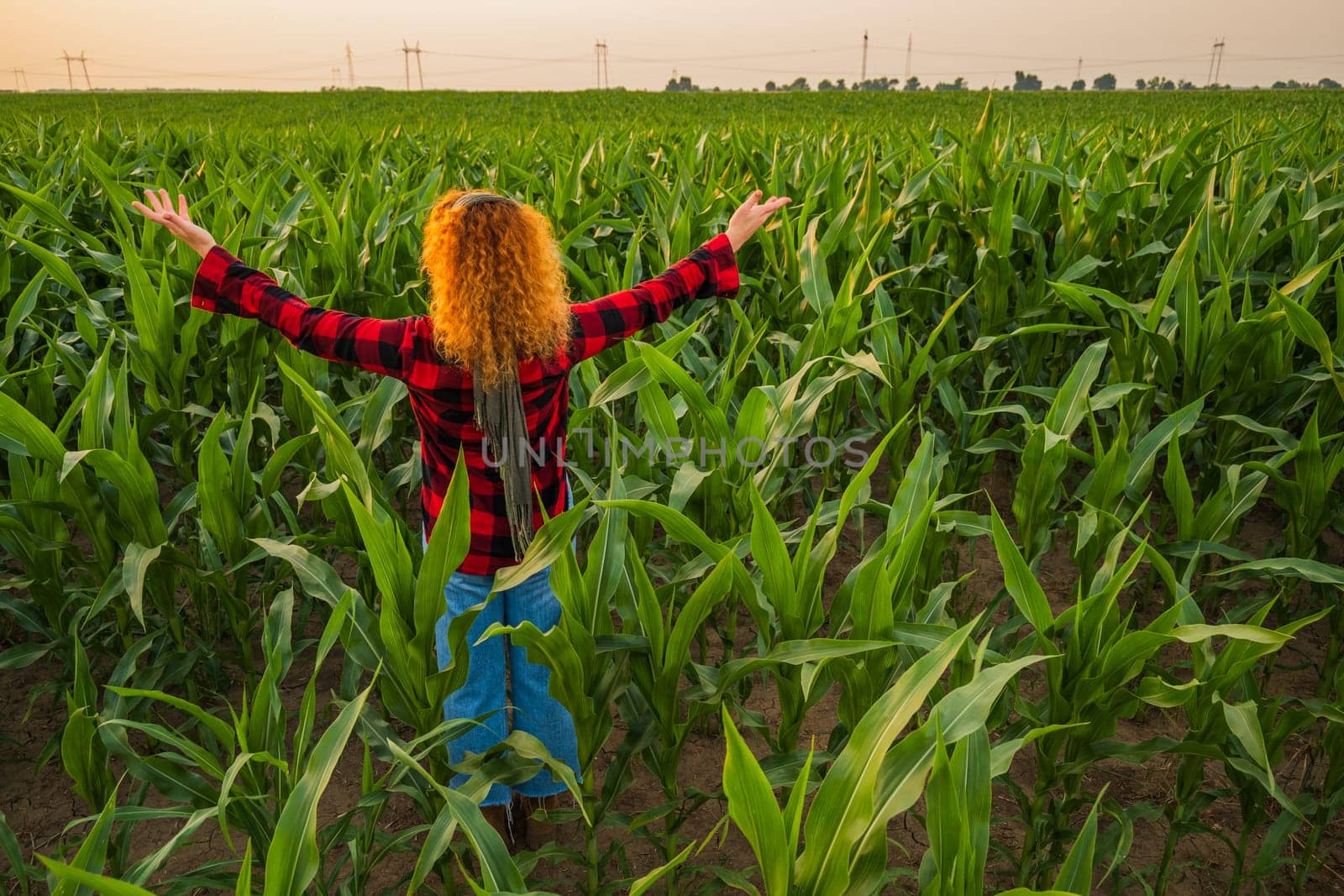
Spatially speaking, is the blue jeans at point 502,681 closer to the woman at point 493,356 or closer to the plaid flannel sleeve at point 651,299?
the woman at point 493,356

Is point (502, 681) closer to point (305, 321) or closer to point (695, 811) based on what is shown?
point (695, 811)

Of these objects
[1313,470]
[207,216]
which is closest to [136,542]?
[207,216]

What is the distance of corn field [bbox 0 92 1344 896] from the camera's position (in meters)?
1.26

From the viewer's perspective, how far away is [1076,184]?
3.32 meters

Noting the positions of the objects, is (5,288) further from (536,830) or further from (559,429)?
(536,830)

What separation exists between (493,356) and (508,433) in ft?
0.44

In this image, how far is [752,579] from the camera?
1496mm

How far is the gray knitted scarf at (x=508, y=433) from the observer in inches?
55.4

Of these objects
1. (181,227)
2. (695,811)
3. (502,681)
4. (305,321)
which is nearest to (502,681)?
(502,681)

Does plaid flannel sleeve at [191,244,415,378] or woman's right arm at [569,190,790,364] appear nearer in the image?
plaid flannel sleeve at [191,244,415,378]

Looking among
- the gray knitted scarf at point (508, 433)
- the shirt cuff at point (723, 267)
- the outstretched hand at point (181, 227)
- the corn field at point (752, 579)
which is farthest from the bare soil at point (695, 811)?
the outstretched hand at point (181, 227)

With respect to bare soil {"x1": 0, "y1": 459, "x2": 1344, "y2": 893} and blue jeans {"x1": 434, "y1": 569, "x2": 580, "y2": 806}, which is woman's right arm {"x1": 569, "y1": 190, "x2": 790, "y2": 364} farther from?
bare soil {"x1": 0, "y1": 459, "x2": 1344, "y2": 893}

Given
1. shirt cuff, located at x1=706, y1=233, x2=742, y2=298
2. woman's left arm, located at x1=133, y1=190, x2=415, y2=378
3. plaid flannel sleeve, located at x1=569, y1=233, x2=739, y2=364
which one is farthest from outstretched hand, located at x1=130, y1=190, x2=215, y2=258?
shirt cuff, located at x1=706, y1=233, x2=742, y2=298

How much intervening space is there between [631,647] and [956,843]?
0.56 meters
